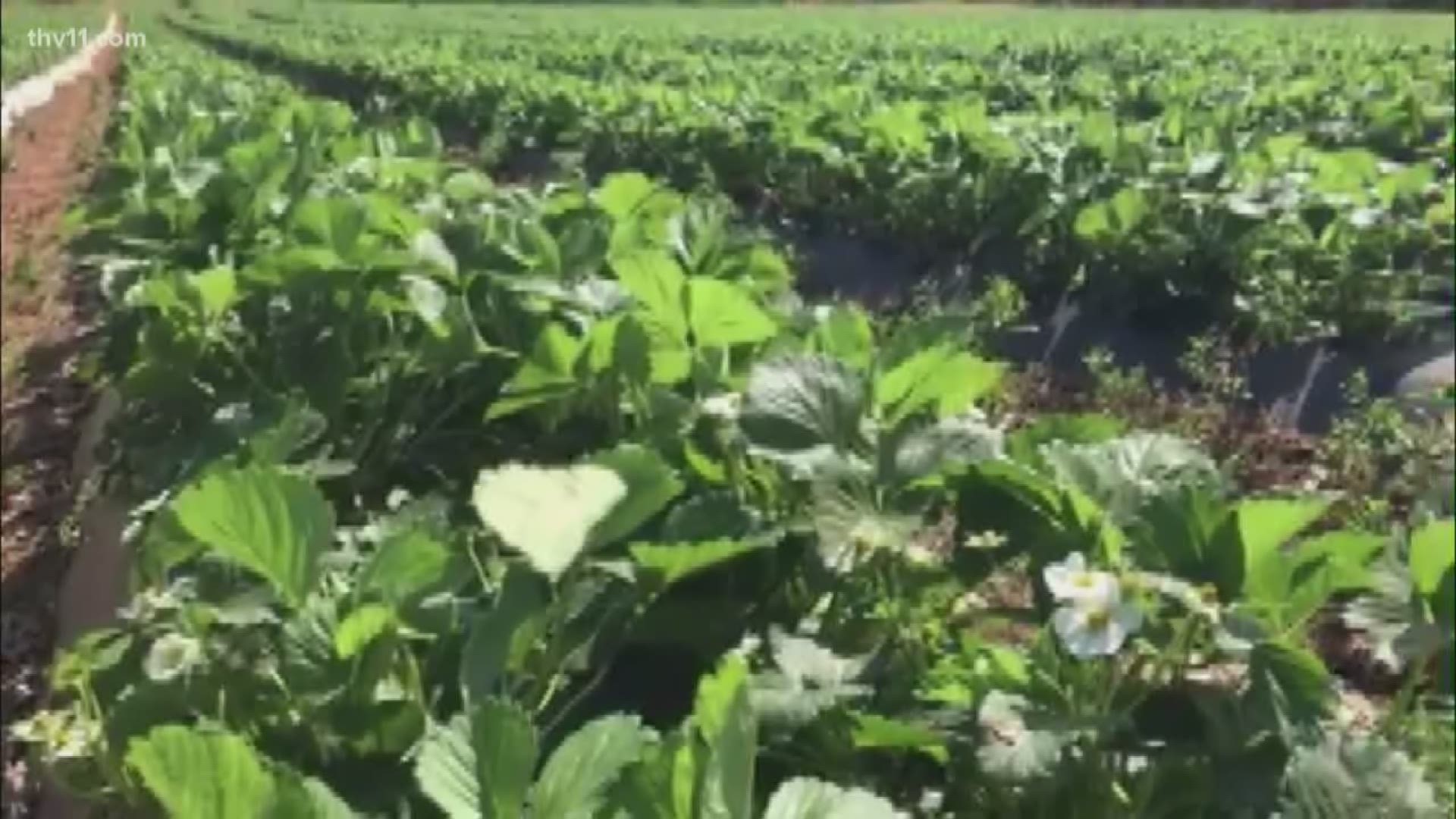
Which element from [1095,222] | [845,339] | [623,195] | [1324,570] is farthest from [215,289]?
[1095,222]

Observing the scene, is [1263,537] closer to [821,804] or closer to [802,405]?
[802,405]

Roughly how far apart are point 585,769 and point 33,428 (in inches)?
210

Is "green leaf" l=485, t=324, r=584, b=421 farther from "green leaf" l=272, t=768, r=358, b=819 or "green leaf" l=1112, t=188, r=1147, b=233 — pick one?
"green leaf" l=1112, t=188, r=1147, b=233

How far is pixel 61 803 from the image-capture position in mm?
2963

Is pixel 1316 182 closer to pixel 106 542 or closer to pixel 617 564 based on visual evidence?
pixel 106 542

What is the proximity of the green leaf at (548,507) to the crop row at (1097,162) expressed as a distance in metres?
2.12

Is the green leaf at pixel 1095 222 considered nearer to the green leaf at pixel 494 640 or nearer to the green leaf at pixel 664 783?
the green leaf at pixel 494 640

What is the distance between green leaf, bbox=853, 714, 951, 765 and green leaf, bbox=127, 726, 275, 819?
559 mm

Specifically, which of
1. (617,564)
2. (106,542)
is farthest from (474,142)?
(617,564)

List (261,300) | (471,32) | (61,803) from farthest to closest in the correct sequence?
(471,32) < (261,300) < (61,803)

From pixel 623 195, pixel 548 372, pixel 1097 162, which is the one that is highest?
pixel 548 372

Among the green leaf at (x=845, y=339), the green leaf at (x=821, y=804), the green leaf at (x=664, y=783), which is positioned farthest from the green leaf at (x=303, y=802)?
the green leaf at (x=845, y=339)

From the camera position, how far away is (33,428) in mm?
6441

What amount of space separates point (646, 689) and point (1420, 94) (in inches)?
318
